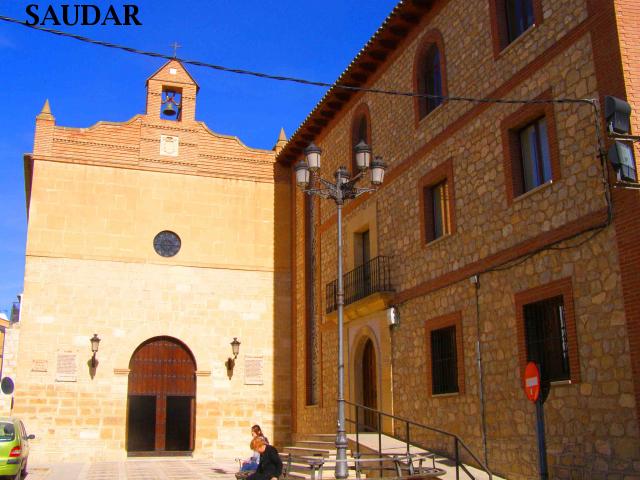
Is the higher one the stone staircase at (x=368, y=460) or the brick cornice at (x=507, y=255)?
the brick cornice at (x=507, y=255)

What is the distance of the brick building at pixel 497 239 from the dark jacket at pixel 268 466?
13.9 feet

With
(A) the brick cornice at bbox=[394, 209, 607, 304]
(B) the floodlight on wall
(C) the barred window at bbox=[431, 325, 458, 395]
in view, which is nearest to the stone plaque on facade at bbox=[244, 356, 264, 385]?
(A) the brick cornice at bbox=[394, 209, 607, 304]

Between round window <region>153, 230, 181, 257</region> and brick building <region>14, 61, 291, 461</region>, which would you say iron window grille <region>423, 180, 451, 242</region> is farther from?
round window <region>153, 230, 181, 257</region>

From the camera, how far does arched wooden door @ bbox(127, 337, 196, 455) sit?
20.4m

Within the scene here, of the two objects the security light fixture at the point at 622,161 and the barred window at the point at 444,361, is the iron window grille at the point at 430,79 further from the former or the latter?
the security light fixture at the point at 622,161

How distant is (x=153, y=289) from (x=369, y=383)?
7.40 meters

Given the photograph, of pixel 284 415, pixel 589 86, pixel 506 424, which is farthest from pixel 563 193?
pixel 284 415

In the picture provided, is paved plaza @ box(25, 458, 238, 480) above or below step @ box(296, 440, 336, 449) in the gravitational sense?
below

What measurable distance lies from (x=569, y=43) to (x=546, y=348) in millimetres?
4608

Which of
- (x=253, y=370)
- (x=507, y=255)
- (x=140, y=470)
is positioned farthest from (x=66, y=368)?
(x=507, y=255)

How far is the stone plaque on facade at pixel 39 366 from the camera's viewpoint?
1942 centimetres

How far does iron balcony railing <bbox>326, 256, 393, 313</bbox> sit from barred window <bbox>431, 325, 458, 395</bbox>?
2113 mm

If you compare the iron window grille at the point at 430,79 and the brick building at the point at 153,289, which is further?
the brick building at the point at 153,289

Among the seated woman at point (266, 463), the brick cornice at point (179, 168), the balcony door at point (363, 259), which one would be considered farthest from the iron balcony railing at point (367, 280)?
the seated woman at point (266, 463)
